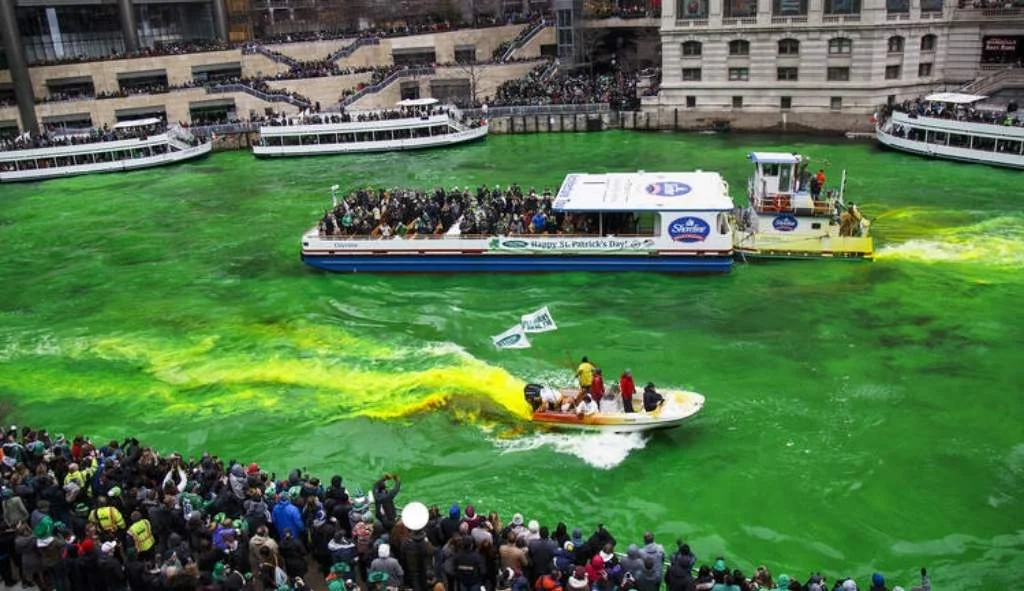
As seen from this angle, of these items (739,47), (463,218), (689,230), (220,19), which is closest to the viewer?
(689,230)

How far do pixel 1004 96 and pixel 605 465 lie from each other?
55122 millimetres

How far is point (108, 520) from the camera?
15625mm

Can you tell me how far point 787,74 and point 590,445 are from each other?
54.1 m

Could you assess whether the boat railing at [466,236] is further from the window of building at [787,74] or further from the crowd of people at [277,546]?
the window of building at [787,74]

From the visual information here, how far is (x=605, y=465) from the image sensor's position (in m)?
21.8

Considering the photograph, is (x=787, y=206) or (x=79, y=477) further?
(x=787, y=206)

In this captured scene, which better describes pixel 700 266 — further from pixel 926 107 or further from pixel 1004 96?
A: pixel 1004 96

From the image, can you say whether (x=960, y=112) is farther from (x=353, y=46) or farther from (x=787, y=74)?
(x=353, y=46)

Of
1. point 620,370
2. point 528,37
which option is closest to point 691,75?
point 528,37

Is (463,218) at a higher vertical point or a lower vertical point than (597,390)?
higher

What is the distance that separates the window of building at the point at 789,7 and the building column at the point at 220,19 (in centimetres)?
6443

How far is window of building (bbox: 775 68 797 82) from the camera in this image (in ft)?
222

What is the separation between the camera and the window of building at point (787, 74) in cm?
Answer: 6756

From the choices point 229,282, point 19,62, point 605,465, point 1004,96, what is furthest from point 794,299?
point 19,62
